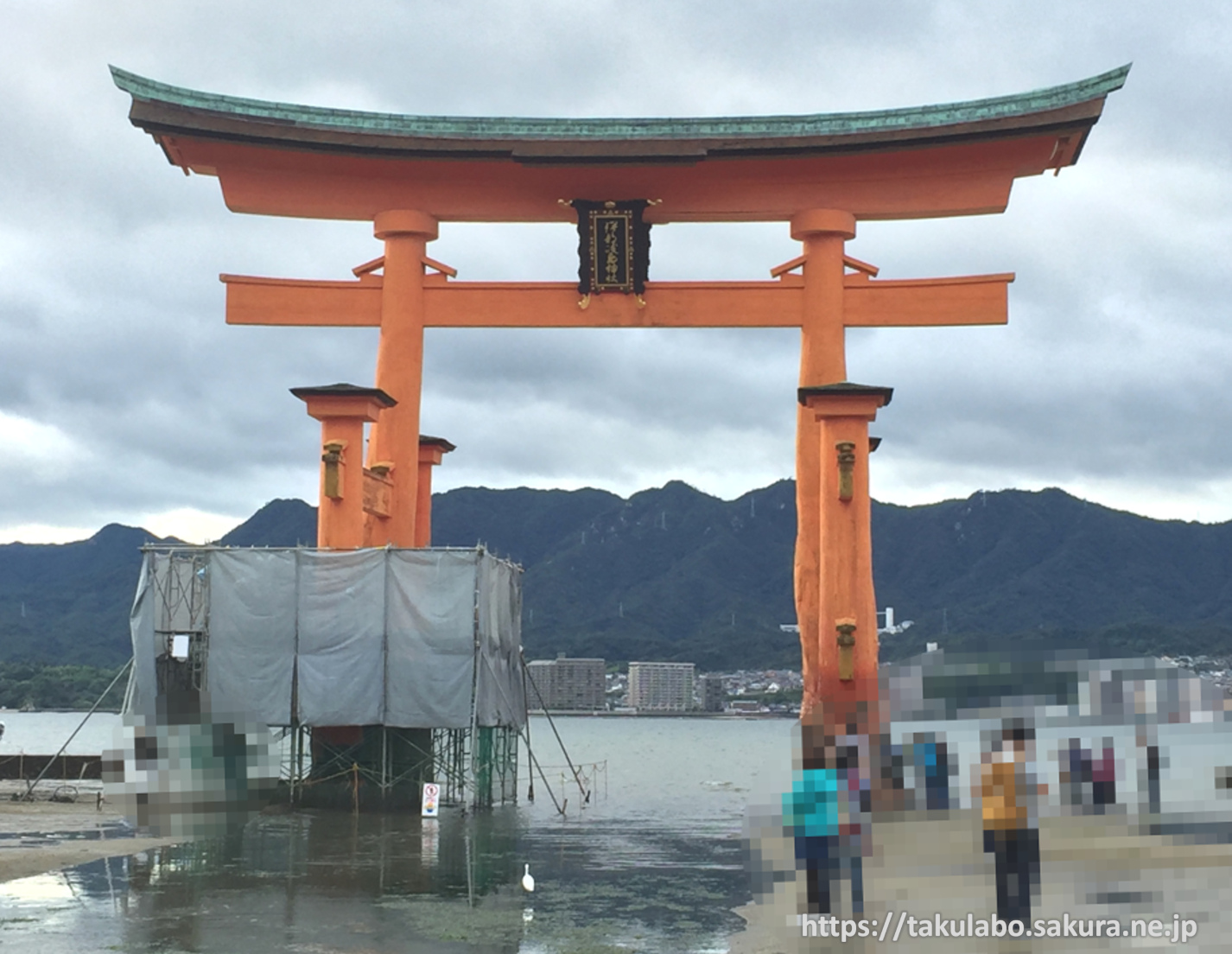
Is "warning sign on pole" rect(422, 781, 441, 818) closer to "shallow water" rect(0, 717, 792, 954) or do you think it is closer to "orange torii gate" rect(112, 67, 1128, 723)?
"shallow water" rect(0, 717, 792, 954)

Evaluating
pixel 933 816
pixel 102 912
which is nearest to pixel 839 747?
pixel 933 816

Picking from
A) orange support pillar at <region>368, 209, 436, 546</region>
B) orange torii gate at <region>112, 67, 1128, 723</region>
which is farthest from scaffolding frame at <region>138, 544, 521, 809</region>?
orange torii gate at <region>112, 67, 1128, 723</region>

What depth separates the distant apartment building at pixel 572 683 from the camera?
14712 centimetres

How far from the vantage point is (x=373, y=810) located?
23312mm

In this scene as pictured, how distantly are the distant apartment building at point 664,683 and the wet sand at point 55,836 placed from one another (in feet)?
420

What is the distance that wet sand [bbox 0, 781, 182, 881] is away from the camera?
55.8 ft

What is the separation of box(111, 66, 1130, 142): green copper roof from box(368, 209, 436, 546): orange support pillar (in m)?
1.69

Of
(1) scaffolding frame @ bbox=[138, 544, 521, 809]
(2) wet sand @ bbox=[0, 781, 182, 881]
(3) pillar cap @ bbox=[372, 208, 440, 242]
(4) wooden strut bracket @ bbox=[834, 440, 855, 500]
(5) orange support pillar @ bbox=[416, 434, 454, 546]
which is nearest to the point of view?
(2) wet sand @ bbox=[0, 781, 182, 881]

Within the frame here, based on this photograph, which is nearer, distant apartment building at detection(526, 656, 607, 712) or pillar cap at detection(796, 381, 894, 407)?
pillar cap at detection(796, 381, 894, 407)

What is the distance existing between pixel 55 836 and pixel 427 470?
10613 millimetres

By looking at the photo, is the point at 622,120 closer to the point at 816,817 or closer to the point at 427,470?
the point at 427,470

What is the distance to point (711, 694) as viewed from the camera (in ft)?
492

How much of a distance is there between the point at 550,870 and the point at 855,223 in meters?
12.6

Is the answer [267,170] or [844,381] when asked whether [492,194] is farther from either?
[844,381]
